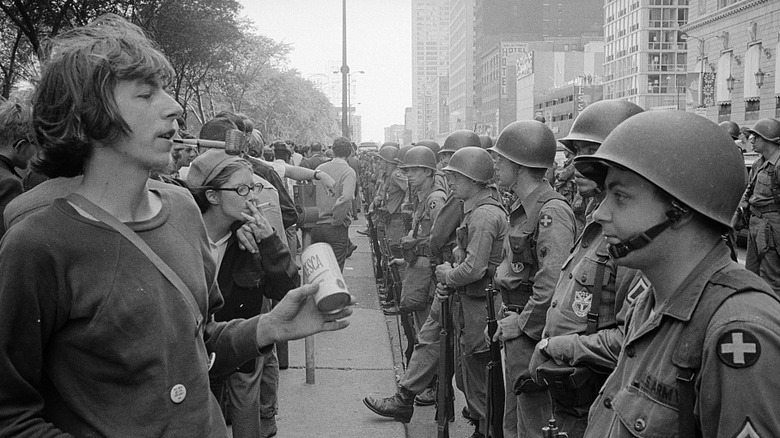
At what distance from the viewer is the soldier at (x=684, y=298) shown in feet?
6.11

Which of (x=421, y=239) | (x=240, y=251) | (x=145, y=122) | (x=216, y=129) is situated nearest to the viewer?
(x=145, y=122)

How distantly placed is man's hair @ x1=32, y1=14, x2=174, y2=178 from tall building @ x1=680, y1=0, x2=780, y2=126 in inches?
2091

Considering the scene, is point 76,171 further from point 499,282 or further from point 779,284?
point 779,284

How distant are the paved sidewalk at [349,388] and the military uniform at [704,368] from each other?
3389 millimetres

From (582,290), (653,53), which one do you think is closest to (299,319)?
(582,290)

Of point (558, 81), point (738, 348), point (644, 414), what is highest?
point (558, 81)

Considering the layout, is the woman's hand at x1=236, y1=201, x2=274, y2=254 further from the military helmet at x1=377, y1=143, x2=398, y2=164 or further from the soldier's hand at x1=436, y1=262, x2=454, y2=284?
the military helmet at x1=377, y1=143, x2=398, y2=164

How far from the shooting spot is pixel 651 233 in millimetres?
2279

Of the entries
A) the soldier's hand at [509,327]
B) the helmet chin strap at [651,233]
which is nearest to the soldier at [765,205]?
the soldier's hand at [509,327]

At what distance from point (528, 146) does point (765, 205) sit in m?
5.62

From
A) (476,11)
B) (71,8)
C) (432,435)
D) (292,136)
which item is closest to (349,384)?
(432,435)

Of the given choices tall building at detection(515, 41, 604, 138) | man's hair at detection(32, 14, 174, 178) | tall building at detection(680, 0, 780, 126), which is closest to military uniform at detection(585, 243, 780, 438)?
man's hair at detection(32, 14, 174, 178)

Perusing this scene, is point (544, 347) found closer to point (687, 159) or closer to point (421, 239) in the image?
point (687, 159)

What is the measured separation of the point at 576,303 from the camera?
3.63 m
